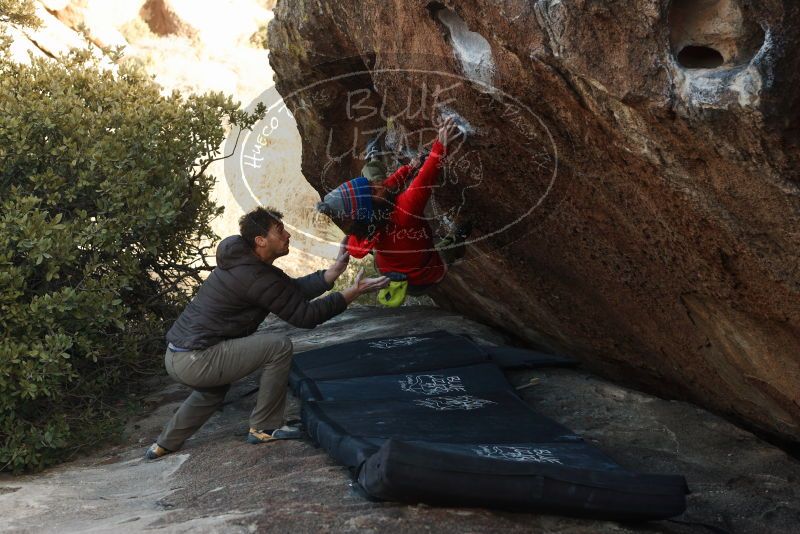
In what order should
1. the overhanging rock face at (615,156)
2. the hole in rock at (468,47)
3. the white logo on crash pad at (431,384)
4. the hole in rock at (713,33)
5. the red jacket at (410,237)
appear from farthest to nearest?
the white logo on crash pad at (431,384)
the red jacket at (410,237)
the hole in rock at (468,47)
the overhanging rock face at (615,156)
the hole in rock at (713,33)

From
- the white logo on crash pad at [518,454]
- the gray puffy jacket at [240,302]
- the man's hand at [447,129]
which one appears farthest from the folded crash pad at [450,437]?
the man's hand at [447,129]

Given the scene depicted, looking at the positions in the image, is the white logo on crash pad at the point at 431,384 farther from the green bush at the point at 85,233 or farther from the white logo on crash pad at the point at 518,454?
the green bush at the point at 85,233

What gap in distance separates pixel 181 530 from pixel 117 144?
159 inches

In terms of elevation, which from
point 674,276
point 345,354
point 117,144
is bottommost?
point 345,354

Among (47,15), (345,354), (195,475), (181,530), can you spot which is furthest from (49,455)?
(47,15)

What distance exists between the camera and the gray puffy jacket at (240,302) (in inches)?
211

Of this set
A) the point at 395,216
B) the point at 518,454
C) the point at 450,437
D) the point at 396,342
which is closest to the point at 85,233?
the point at 395,216

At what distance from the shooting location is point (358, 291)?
5.42 metres

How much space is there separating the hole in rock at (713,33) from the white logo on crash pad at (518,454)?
1901mm

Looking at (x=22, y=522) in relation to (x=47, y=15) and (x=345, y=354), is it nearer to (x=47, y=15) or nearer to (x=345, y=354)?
(x=345, y=354)

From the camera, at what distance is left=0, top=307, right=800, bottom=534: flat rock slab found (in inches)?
151

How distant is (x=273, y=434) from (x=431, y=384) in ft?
4.13

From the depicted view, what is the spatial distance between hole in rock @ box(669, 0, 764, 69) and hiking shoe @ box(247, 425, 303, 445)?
3155 millimetres

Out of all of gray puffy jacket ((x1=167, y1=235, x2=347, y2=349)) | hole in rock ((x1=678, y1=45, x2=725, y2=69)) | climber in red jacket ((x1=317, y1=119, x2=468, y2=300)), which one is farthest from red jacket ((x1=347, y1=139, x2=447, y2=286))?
hole in rock ((x1=678, y1=45, x2=725, y2=69))
